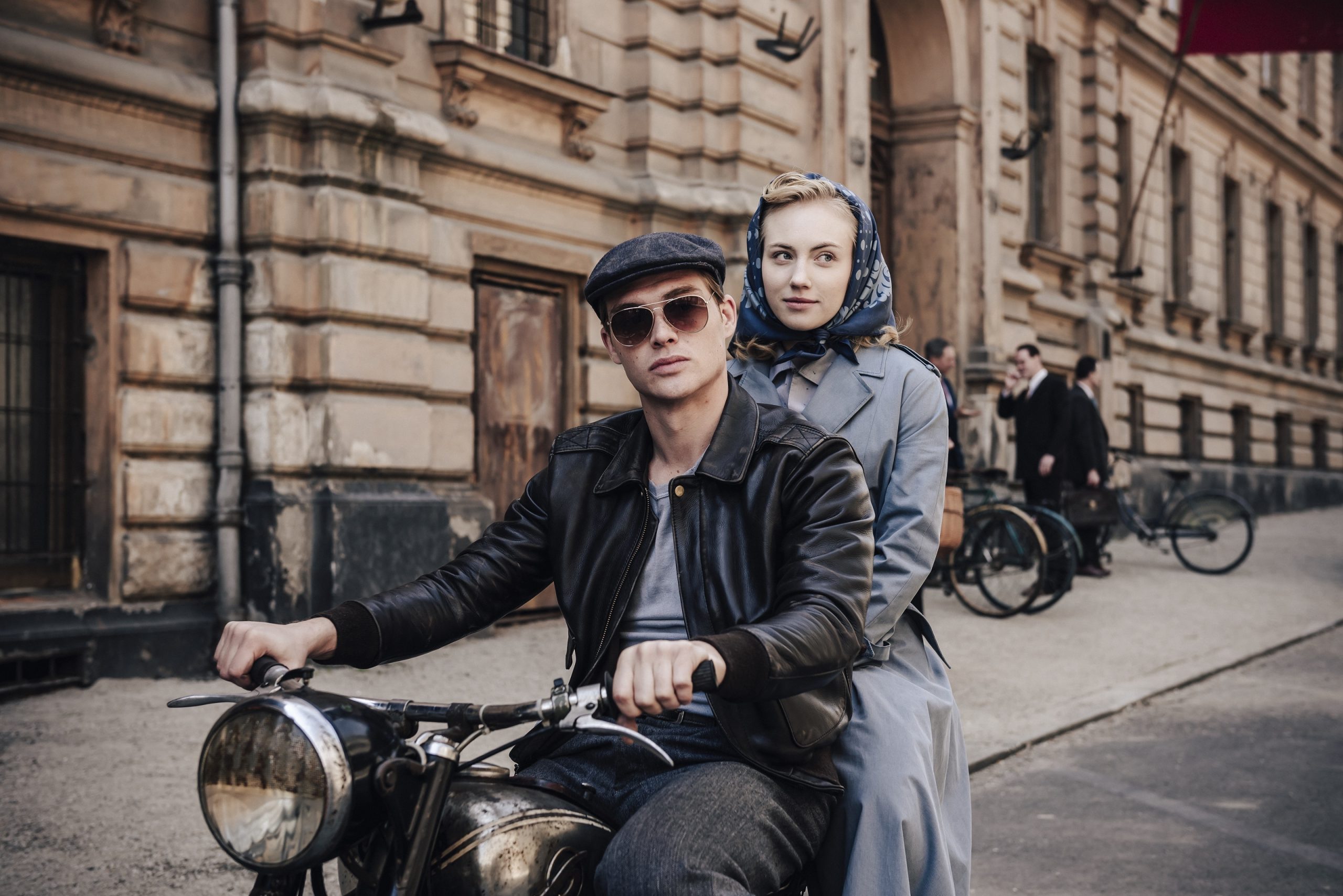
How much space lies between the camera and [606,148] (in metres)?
9.88

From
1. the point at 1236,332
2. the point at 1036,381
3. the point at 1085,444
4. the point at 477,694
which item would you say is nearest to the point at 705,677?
the point at 477,694

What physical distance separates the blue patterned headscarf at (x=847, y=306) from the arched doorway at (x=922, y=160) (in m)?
11.3

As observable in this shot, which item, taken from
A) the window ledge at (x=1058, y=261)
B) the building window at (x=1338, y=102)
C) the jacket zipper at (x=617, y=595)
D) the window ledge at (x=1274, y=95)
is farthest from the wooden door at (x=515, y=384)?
the building window at (x=1338, y=102)

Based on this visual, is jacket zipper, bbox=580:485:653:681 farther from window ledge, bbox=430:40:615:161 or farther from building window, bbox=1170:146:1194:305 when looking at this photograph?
building window, bbox=1170:146:1194:305

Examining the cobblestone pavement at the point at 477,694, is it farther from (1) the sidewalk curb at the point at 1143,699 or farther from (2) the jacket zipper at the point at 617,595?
(2) the jacket zipper at the point at 617,595

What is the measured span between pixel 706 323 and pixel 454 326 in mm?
6448

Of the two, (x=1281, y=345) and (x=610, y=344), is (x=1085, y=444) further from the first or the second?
(x=1281, y=345)

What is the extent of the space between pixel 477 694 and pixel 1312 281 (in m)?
25.6

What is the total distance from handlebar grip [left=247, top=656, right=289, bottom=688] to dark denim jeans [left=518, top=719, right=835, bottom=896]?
46cm

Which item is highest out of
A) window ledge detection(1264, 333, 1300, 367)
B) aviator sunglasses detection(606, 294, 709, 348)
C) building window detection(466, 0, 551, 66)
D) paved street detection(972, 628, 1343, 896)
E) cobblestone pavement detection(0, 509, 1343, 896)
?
building window detection(466, 0, 551, 66)

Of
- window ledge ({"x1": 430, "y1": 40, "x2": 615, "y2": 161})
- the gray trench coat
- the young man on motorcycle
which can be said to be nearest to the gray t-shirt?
the young man on motorcycle

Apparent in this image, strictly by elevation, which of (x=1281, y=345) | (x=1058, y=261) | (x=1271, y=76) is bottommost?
(x=1281, y=345)

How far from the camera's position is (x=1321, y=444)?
86.0 ft

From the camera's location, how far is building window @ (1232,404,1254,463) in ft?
73.8
